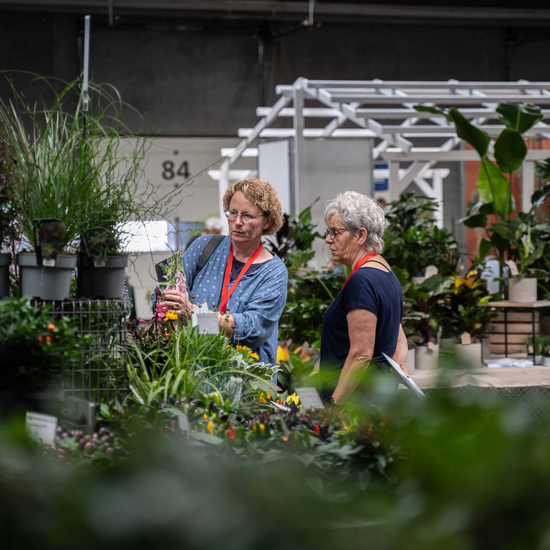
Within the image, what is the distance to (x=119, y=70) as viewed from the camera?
433 inches

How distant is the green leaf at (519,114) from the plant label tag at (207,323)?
4.66 metres

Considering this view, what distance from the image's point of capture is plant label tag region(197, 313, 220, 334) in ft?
5.87

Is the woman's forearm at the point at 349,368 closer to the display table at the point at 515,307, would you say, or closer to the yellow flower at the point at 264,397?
the yellow flower at the point at 264,397

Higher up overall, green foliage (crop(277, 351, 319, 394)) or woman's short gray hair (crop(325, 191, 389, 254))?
woman's short gray hair (crop(325, 191, 389, 254))

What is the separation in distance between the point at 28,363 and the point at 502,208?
17.4ft

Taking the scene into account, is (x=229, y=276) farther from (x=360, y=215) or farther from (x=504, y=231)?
(x=504, y=231)

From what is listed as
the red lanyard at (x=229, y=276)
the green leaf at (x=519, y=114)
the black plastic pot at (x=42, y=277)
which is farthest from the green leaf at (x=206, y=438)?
the green leaf at (x=519, y=114)

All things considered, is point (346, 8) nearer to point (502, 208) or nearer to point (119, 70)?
point (119, 70)

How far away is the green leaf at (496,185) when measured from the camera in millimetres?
5793

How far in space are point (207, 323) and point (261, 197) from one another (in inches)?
28.7

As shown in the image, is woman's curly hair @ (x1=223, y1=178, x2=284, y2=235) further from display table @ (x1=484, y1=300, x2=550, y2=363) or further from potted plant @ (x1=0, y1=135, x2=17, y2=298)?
display table @ (x1=484, y1=300, x2=550, y2=363)

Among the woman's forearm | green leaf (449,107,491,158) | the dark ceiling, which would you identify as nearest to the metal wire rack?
the woman's forearm

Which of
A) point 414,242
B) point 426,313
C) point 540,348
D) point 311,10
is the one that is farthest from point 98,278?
point 311,10

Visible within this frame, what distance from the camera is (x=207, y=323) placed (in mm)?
1812
